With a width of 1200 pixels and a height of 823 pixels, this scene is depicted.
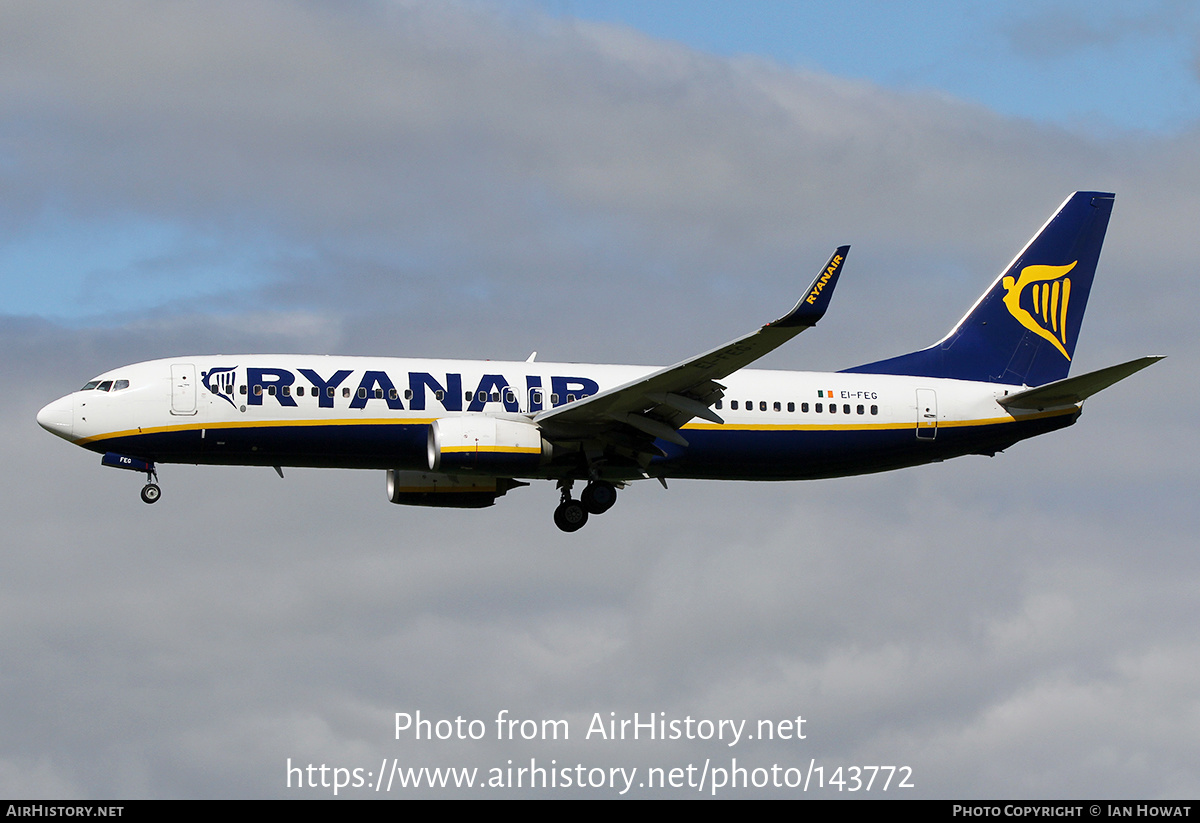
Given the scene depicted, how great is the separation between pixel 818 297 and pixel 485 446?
10529 millimetres

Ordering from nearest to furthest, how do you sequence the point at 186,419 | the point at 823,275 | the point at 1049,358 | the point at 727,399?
the point at 823,275 < the point at 186,419 < the point at 727,399 < the point at 1049,358

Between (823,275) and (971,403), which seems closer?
(823,275)

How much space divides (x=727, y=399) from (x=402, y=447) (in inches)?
374

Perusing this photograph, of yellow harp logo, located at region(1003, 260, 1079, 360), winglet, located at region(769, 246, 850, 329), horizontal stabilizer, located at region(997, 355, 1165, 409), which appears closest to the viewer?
winglet, located at region(769, 246, 850, 329)

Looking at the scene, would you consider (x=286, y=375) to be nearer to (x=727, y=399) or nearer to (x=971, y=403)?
(x=727, y=399)

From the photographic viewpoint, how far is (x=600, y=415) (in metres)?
46.9

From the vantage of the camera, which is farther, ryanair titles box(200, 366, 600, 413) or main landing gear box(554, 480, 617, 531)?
main landing gear box(554, 480, 617, 531)

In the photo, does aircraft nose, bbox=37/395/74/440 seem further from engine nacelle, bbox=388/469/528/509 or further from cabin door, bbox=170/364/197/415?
engine nacelle, bbox=388/469/528/509

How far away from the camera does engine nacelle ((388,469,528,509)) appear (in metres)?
52.2

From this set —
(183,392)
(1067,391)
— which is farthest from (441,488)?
(1067,391)

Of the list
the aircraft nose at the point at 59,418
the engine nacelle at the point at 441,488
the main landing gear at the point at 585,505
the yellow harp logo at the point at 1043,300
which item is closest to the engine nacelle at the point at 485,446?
the main landing gear at the point at 585,505

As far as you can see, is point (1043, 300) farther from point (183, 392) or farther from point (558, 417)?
point (183, 392)

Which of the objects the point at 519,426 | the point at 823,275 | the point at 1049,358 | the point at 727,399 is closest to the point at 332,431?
the point at 519,426

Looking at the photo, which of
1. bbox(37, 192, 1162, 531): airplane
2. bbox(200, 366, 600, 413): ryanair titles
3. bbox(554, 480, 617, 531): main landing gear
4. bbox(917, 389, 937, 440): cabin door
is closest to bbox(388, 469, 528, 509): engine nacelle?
bbox(37, 192, 1162, 531): airplane
